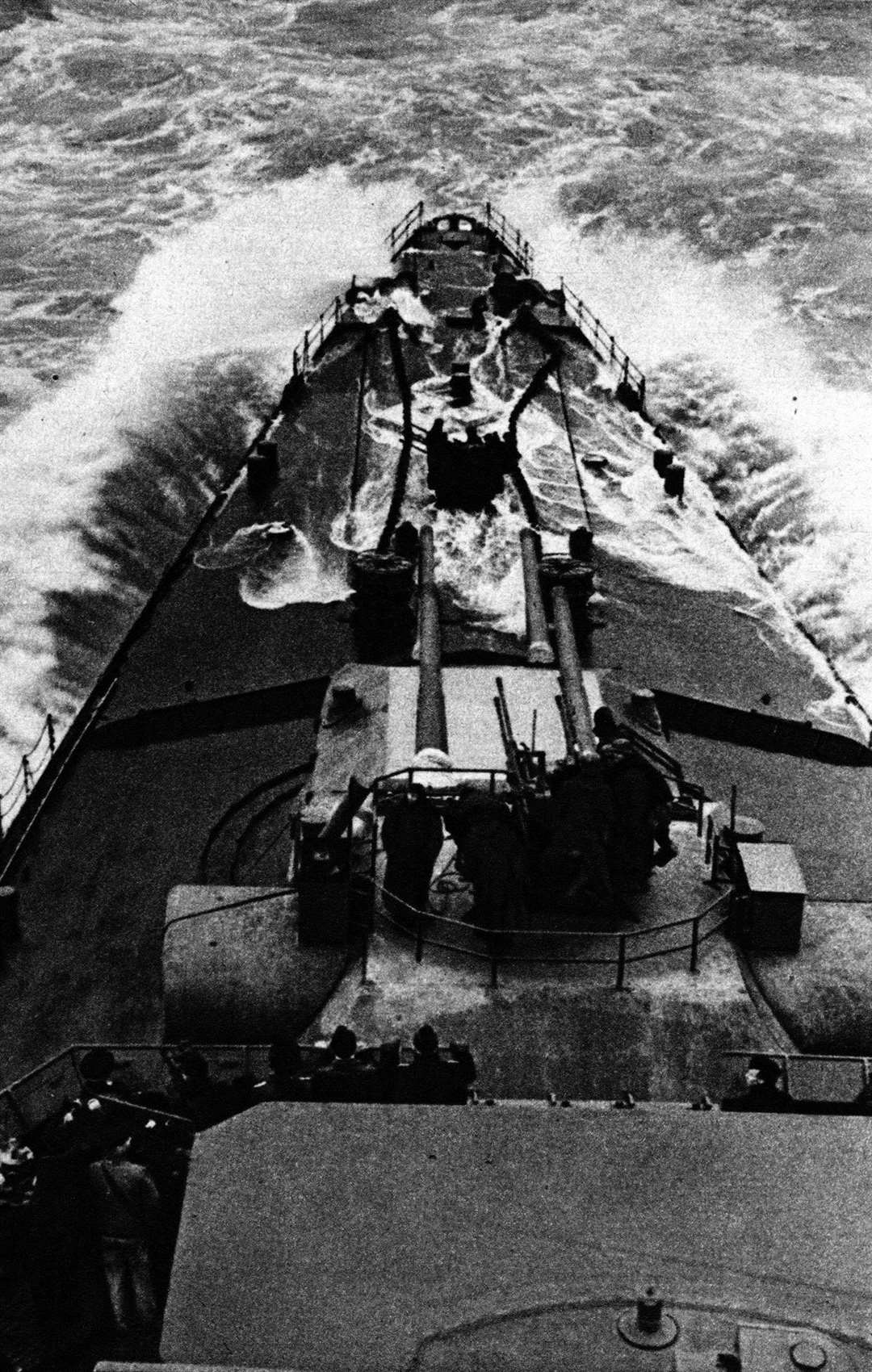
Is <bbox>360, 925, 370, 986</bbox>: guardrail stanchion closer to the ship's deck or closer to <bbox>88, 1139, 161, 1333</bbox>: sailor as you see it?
the ship's deck

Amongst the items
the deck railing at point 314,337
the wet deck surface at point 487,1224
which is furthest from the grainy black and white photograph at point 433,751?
the deck railing at point 314,337

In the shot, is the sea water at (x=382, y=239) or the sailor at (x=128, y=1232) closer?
the sailor at (x=128, y=1232)

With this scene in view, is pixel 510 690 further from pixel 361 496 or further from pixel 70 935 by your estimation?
pixel 361 496

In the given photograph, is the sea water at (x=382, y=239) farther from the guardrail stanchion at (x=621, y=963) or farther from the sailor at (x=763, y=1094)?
the sailor at (x=763, y=1094)

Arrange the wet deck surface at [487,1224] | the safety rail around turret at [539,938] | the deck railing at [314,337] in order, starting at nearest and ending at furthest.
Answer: the wet deck surface at [487,1224] → the safety rail around turret at [539,938] → the deck railing at [314,337]

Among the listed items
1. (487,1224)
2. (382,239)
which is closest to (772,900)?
(487,1224)

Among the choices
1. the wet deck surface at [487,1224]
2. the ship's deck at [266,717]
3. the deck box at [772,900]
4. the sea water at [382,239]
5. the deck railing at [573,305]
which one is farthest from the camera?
the sea water at [382,239]

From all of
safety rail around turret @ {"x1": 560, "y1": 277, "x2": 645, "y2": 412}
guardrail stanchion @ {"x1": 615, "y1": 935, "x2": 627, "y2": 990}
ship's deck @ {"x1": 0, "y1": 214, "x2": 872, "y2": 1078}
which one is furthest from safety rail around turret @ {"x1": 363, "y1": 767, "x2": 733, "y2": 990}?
safety rail around turret @ {"x1": 560, "y1": 277, "x2": 645, "y2": 412}
